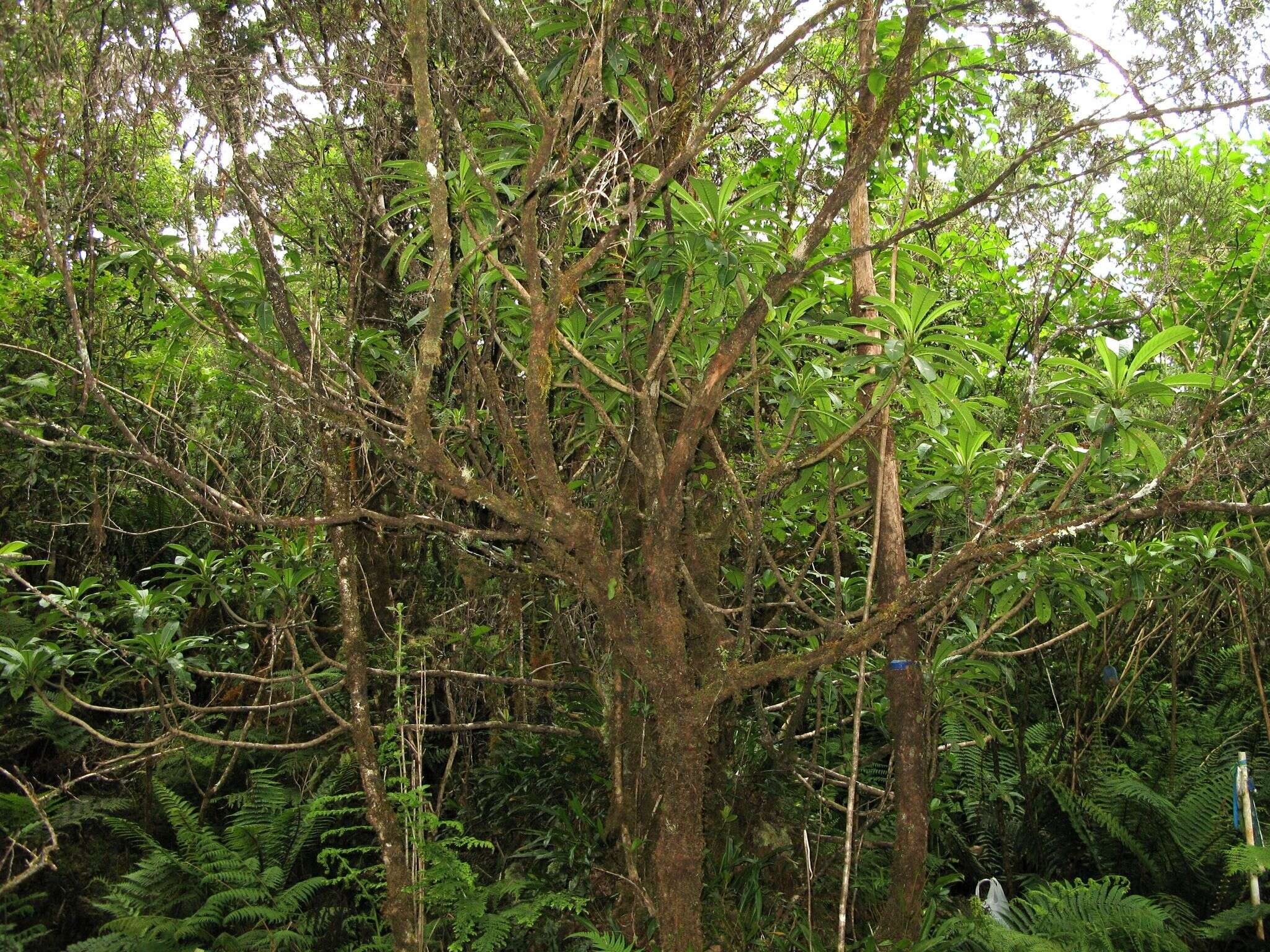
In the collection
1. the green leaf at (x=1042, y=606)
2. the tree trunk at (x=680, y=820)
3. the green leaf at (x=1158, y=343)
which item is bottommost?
the tree trunk at (x=680, y=820)

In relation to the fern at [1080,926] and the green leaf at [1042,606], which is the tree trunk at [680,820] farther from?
the green leaf at [1042,606]

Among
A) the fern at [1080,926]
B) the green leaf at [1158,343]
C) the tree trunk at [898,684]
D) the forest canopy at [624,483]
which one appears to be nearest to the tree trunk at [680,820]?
the forest canopy at [624,483]

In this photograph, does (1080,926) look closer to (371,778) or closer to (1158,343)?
(1158,343)

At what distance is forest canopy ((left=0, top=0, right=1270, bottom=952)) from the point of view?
262 centimetres

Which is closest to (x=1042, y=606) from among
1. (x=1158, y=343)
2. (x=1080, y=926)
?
(x=1158, y=343)

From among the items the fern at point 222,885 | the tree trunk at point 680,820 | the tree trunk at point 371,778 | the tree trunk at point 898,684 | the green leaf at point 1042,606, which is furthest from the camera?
the fern at point 222,885

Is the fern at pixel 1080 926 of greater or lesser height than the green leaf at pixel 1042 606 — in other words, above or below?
below

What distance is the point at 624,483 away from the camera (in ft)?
12.0

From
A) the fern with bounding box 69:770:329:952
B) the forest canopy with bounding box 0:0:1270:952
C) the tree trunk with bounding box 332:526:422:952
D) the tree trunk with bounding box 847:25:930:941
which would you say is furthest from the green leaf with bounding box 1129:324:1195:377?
the fern with bounding box 69:770:329:952

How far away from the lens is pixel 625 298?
2.91 m

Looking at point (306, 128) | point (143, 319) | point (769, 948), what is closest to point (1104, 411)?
point (769, 948)

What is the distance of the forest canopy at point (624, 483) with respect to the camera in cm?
262

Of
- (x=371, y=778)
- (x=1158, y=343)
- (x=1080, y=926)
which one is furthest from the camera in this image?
(x=1080, y=926)

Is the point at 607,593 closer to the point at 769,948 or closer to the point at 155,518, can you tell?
the point at 769,948
